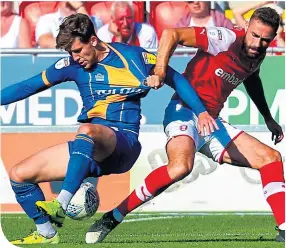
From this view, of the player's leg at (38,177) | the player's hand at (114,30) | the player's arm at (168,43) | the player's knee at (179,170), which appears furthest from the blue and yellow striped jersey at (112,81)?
the player's hand at (114,30)

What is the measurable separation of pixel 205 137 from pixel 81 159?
5.32 feet

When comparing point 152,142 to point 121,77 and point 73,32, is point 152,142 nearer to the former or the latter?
point 121,77

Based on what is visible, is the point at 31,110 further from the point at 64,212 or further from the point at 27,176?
the point at 64,212

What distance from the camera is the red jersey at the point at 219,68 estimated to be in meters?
10.2

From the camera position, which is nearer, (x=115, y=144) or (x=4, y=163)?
(x=115, y=144)

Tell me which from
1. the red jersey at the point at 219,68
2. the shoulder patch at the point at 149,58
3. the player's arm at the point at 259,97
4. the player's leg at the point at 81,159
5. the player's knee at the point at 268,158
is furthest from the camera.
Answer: the player's arm at the point at 259,97

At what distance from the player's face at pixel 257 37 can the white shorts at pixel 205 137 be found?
794 mm

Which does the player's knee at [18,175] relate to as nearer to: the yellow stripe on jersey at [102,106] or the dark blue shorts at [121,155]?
the dark blue shorts at [121,155]

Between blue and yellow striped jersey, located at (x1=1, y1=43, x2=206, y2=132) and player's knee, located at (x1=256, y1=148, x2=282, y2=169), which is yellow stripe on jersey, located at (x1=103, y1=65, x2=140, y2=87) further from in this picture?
player's knee, located at (x1=256, y1=148, x2=282, y2=169)

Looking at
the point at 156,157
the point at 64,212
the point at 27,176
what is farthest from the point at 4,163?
the point at 64,212

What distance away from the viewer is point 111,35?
50.3 feet

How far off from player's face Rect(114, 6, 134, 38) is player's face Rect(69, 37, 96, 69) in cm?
545

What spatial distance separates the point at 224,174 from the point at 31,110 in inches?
113

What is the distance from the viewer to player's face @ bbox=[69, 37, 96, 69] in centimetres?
966
